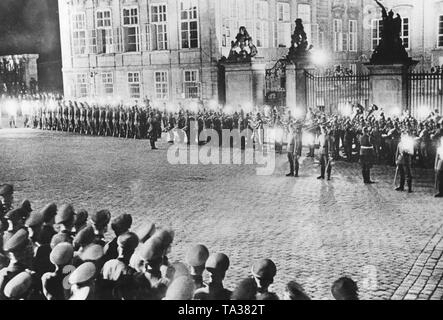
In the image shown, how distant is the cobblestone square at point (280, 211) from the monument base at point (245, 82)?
7.32 meters

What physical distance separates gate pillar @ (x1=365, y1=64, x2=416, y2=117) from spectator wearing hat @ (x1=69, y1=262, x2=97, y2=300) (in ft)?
57.3

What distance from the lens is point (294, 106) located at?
2611 cm

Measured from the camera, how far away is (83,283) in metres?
5.82

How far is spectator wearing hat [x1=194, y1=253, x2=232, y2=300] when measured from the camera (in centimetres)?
581

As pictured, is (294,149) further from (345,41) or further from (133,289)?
(345,41)

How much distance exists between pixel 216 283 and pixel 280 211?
729 centimetres

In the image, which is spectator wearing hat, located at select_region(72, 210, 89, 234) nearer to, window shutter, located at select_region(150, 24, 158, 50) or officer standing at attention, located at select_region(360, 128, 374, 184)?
officer standing at attention, located at select_region(360, 128, 374, 184)

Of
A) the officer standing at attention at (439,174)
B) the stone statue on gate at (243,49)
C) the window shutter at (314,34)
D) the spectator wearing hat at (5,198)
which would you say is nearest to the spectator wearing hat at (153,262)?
the spectator wearing hat at (5,198)

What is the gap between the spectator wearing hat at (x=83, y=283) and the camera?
18.9ft

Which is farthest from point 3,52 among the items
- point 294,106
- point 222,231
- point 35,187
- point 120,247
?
point 120,247

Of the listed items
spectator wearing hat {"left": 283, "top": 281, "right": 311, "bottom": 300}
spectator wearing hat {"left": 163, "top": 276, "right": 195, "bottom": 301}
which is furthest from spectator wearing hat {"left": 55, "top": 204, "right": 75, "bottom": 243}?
spectator wearing hat {"left": 283, "top": 281, "right": 311, "bottom": 300}

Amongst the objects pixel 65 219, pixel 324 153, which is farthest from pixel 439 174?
pixel 65 219

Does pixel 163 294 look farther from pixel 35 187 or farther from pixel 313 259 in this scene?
pixel 35 187
